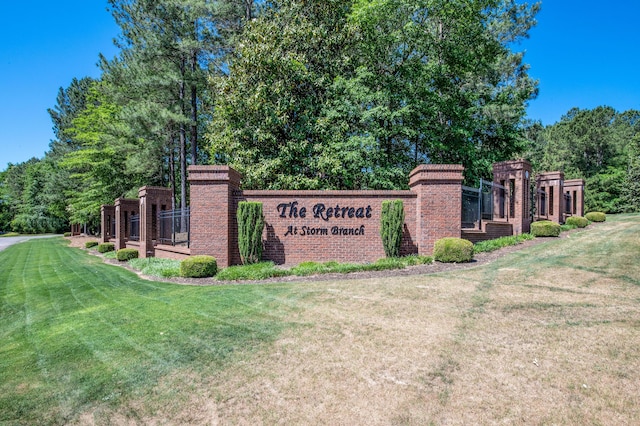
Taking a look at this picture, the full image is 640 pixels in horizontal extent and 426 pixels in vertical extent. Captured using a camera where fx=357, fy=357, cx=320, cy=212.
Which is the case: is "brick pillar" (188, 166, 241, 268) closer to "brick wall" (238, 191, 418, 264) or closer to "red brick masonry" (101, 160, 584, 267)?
"red brick masonry" (101, 160, 584, 267)

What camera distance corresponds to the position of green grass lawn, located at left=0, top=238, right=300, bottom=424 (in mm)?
3736

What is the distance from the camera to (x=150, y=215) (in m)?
16.6

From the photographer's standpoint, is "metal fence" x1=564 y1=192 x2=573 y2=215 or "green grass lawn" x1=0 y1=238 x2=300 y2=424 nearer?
"green grass lawn" x1=0 y1=238 x2=300 y2=424

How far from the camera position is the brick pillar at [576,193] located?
856 inches

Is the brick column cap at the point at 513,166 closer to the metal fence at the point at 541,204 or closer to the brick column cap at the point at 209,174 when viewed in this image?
the metal fence at the point at 541,204

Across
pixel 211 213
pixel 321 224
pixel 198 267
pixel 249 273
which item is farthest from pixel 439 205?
pixel 198 267

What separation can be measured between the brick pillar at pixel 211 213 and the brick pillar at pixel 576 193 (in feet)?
70.1

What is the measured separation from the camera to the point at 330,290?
7.36 metres

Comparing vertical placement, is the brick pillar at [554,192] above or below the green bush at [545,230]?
above

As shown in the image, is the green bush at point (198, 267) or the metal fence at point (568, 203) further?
the metal fence at point (568, 203)

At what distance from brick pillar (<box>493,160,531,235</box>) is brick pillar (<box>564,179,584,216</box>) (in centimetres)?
956

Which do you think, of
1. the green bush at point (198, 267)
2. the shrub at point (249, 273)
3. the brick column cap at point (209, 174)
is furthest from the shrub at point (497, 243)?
the brick column cap at point (209, 174)

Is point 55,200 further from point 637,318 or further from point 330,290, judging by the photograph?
point 637,318

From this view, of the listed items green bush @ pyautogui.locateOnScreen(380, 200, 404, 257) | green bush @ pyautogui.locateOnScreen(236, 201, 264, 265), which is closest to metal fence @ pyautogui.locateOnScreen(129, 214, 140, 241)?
green bush @ pyautogui.locateOnScreen(236, 201, 264, 265)
